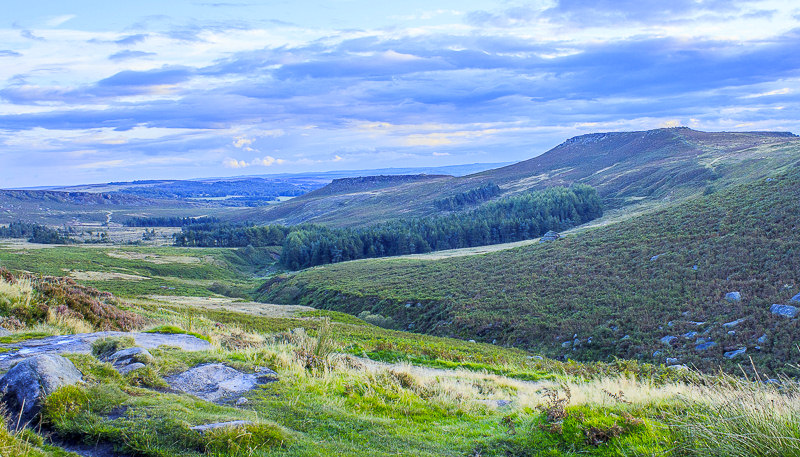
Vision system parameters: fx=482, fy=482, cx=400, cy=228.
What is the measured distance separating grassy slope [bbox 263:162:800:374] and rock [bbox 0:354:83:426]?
2140cm

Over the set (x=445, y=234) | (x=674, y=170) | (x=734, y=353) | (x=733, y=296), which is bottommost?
(x=445, y=234)

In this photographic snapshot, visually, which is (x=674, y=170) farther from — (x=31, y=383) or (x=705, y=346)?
(x=31, y=383)

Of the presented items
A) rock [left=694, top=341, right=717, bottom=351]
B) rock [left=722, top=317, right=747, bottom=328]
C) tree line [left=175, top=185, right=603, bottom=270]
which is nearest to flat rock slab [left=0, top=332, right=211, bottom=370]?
rock [left=694, top=341, right=717, bottom=351]

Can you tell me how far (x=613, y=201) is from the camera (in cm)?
12394

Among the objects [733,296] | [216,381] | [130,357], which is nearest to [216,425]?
[216,381]

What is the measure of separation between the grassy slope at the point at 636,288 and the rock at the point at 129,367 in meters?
20.2

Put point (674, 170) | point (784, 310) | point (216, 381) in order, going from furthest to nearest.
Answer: point (674, 170) < point (784, 310) < point (216, 381)

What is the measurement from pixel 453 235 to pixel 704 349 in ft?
271

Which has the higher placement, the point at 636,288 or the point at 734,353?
the point at 636,288

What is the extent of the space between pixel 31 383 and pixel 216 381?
3.13 metres

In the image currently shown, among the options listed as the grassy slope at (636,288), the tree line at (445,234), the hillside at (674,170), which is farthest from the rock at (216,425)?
the tree line at (445,234)

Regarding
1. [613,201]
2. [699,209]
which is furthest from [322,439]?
[613,201]

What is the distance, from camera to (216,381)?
31.2 ft

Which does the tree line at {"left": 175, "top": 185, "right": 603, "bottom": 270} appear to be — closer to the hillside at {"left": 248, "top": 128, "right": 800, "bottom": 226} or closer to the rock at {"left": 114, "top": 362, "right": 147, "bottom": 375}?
the hillside at {"left": 248, "top": 128, "right": 800, "bottom": 226}
